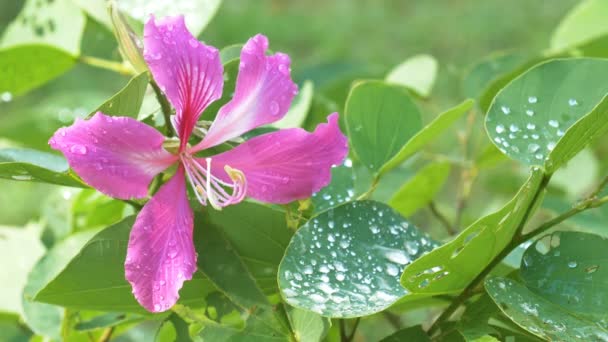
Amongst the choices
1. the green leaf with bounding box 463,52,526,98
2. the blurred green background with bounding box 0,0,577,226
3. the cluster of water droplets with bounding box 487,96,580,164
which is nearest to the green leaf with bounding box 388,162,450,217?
the green leaf with bounding box 463,52,526,98

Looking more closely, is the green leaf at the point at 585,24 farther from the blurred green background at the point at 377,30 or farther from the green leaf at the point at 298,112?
the blurred green background at the point at 377,30

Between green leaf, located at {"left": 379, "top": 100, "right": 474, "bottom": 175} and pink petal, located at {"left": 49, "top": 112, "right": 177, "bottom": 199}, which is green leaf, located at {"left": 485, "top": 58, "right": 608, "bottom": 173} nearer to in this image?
green leaf, located at {"left": 379, "top": 100, "right": 474, "bottom": 175}

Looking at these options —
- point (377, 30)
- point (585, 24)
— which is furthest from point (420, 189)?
point (377, 30)

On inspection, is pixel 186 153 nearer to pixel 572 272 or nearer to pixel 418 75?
pixel 572 272

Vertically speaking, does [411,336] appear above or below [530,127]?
below

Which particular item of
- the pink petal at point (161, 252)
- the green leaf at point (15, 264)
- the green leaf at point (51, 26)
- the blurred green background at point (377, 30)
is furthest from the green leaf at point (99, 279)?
the blurred green background at point (377, 30)

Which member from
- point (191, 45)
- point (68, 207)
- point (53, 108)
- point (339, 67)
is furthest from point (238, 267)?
point (339, 67)

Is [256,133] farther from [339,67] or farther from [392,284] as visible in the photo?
[339,67]
